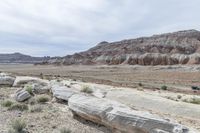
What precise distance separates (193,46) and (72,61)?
53862 mm

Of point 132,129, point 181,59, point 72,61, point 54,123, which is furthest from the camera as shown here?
point 72,61

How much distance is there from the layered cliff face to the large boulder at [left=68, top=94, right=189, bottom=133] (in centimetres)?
8902

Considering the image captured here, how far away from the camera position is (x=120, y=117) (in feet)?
37.1

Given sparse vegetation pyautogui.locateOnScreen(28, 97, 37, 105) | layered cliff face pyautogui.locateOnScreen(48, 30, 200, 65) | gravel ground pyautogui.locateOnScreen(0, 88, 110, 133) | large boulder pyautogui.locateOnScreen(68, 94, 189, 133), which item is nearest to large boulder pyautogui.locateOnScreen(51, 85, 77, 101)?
gravel ground pyautogui.locateOnScreen(0, 88, 110, 133)

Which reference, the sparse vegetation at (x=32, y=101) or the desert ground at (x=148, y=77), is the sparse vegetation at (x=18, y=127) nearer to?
the sparse vegetation at (x=32, y=101)

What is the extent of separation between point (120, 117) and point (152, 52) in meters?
116

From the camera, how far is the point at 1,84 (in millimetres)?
31828

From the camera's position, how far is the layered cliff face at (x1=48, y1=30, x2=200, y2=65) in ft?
369

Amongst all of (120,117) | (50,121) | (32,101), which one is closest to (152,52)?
(32,101)

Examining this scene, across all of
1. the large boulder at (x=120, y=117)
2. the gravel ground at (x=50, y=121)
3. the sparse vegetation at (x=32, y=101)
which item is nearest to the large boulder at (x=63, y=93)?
the gravel ground at (x=50, y=121)

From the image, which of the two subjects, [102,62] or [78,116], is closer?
[78,116]

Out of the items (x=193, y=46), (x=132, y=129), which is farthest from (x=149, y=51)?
(x=132, y=129)

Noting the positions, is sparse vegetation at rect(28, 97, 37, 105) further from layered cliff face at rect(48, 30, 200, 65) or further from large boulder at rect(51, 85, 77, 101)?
layered cliff face at rect(48, 30, 200, 65)

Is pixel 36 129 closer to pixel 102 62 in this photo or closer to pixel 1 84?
pixel 1 84
